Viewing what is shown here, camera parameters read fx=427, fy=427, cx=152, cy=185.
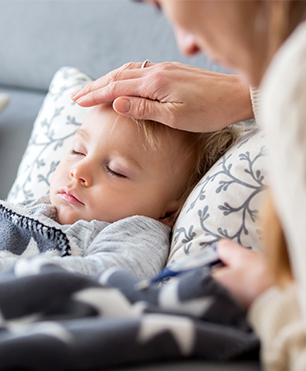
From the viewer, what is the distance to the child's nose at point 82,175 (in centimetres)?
97

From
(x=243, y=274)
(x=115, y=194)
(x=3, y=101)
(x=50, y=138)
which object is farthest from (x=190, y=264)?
(x=3, y=101)

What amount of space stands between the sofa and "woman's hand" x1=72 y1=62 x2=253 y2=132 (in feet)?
1.52

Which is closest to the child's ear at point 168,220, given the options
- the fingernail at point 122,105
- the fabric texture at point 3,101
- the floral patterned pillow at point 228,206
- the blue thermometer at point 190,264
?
the floral patterned pillow at point 228,206

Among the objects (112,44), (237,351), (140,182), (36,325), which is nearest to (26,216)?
(140,182)

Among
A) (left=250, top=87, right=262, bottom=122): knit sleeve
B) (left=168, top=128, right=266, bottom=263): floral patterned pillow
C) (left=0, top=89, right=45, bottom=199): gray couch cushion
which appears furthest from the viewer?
(left=0, top=89, right=45, bottom=199): gray couch cushion

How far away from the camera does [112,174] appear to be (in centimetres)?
99

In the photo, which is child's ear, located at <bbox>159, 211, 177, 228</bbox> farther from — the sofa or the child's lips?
the sofa

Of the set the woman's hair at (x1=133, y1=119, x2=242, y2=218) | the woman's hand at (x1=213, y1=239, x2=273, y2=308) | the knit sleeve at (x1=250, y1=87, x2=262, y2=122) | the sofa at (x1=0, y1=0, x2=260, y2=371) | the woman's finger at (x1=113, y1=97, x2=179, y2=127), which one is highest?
the sofa at (x1=0, y1=0, x2=260, y2=371)

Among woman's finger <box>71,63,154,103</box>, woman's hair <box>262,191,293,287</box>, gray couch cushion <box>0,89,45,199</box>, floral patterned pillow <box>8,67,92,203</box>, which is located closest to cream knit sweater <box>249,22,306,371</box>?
woman's hair <box>262,191,293,287</box>

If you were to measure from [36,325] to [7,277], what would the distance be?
124mm

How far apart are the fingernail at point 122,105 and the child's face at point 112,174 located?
6 centimetres

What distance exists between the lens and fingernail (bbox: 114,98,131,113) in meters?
0.95

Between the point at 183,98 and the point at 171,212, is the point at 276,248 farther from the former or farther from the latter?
the point at 171,212

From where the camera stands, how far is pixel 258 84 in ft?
1.70
